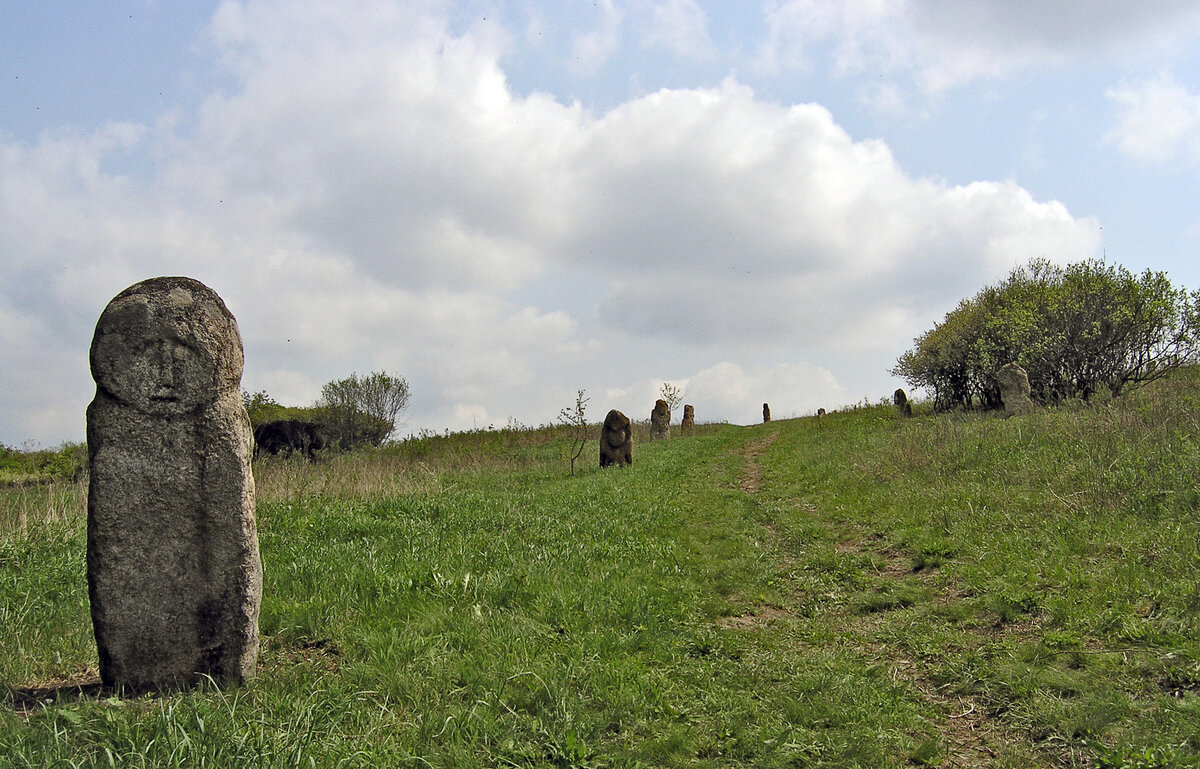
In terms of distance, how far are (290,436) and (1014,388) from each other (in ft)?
96.4

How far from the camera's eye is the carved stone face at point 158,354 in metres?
4.81

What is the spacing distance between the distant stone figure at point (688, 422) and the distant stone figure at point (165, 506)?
119ft

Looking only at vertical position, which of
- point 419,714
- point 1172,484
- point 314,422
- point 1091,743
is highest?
point 314,422

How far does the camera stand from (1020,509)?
9.16 meters

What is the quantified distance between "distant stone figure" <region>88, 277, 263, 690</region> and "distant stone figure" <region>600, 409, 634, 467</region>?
15.1m

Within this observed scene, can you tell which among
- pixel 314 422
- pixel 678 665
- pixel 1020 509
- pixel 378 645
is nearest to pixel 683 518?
pixel 1020 509

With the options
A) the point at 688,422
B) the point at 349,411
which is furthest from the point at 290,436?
the point at 688,422

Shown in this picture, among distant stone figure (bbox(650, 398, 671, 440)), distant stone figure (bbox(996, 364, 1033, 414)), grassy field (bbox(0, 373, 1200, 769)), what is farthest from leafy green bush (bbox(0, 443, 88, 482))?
distant stone figure (bbox(996, 364, 1033, 414))

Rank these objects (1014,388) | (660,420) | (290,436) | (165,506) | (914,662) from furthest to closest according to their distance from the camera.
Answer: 1. (660,420)
2. (290,436)
3. (1014,388)
4. (914,662)
5. (165,506)

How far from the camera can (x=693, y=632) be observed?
620 cm

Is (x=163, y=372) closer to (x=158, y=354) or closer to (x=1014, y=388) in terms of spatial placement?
(x=158, y=354)

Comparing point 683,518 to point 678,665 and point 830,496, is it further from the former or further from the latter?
point 678,665

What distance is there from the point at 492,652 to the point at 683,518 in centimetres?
690

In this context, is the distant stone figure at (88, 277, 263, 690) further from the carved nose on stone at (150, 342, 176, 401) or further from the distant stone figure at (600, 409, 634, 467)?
the distant stone figure at (600, 409, 634, 467)
